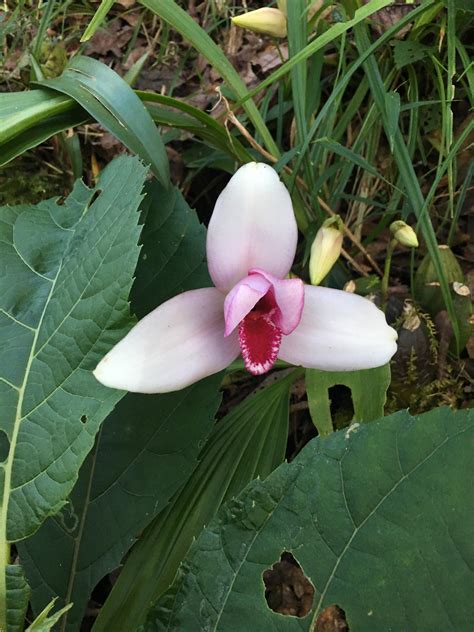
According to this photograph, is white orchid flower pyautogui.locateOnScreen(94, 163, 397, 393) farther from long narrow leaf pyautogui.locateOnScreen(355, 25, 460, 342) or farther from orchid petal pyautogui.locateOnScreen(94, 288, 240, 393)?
long narrow leaf pyautogui.locateOnScreen(355, 25, 460, 342)

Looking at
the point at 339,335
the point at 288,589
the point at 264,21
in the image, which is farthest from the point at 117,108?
the point at 288,589

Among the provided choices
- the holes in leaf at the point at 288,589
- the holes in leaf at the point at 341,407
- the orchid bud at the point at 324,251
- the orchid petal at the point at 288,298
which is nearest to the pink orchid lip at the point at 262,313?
the orchid petal at the point at 288,298

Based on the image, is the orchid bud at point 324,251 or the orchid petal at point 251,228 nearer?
the orchid petal at point 251,228

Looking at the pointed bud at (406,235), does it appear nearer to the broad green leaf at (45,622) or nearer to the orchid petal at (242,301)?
the orchid petal at (242,301)

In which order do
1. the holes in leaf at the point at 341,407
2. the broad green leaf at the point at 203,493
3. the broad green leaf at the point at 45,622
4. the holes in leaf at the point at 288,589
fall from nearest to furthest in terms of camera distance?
the broad green leaf at the point at 45,622
the broad green leaf at the point at 203,493
the holes in leaf at the point at 288,589
the holes in leaf at the point at 341,407

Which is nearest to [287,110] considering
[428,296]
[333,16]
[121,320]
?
[333,16]

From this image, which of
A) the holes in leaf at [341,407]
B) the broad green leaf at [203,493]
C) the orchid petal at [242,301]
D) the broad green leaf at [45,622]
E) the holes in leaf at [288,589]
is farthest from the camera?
the holes in leaf at [341,407]
